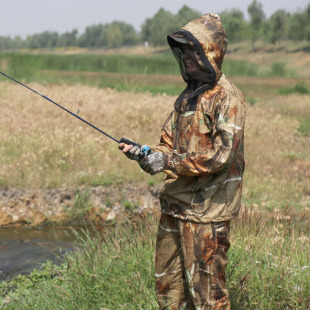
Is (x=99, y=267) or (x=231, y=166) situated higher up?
(x=231, y=166)

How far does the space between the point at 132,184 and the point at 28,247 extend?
7.07 ft

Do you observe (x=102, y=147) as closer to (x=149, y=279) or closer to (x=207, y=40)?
(x=149, y=279)

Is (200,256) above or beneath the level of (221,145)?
beneath

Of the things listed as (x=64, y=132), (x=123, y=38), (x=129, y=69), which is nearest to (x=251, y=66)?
(x=129, y=69)

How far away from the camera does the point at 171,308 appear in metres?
3.25

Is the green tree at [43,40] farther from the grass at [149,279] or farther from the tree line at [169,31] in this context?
the grass at [149,279]

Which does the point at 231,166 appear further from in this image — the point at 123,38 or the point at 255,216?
the point at 123,38

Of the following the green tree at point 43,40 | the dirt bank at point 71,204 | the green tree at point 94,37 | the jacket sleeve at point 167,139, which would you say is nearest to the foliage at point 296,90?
the dirt bank at point 71,204

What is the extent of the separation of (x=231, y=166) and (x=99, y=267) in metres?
1.77

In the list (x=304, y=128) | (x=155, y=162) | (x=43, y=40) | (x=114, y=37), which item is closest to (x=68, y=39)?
(x=43, y=40)

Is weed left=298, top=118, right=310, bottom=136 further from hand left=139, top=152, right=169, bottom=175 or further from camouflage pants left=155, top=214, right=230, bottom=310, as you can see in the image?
hand left=139, top=152, right=169, bottom=175

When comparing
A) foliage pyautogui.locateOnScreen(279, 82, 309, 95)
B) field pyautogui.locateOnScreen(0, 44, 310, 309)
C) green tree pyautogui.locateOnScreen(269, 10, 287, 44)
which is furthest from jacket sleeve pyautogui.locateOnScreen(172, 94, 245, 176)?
green tree pyautogui.locateOnScreen(269, 10, 287, 44)

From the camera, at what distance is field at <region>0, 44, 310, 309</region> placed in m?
3.83

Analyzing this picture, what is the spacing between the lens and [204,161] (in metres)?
2.85
